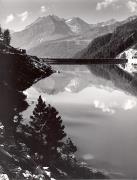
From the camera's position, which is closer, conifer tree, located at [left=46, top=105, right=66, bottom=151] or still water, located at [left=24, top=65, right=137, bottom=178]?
still water, located at [left=24, top=65, right=137, bottom=178]

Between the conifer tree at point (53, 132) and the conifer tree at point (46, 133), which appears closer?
the conifer tree at point (46, 133)

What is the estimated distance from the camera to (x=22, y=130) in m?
35.5

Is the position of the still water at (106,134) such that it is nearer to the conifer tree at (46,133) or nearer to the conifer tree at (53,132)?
the conifer tree at (53,132)

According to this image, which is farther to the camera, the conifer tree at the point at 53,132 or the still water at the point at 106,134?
the conifer tree at the point at 53,132

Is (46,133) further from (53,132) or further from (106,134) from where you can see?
(106,134)

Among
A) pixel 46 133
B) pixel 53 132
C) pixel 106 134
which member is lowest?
pixel 46 133

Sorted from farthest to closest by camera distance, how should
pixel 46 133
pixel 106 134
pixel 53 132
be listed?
1. pixel 106 134
2. pixel 53 132
3. pixel 46 133

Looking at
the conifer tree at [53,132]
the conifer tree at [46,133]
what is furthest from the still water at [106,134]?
the conifer tree at [46,133]

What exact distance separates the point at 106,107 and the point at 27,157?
34.5 m

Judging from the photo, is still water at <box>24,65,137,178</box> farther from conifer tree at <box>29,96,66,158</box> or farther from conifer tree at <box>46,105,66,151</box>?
conifer tree at <box>29,96,66,158</box>

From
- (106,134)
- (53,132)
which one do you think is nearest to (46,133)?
(53,132)

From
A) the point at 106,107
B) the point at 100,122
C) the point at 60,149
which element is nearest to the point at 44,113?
the point at 60,149

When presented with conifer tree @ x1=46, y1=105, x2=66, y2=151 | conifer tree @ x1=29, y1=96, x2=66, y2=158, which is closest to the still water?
conifer tree @ x1=46, y1=105, x2=66, y2=151

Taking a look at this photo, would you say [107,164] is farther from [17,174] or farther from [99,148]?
[17,174]
